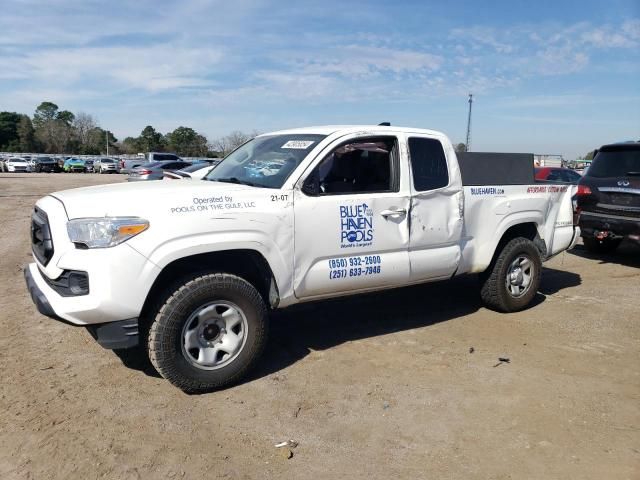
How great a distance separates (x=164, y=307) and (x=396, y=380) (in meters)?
1.86

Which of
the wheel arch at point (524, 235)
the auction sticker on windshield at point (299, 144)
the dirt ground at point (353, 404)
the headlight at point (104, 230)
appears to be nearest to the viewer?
the dirt ground at point (353, 404)

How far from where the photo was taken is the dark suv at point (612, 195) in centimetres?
826

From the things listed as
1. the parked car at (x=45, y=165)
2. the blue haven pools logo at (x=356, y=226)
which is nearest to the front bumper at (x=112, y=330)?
the blue haven pools logo at (x=356, y=226)

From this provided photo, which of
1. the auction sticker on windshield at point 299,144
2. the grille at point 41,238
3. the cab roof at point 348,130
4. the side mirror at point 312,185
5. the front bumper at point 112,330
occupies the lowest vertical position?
the front bumper at point 112,330

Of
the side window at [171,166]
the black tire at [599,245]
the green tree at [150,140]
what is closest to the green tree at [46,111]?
the green tree at [150,140]

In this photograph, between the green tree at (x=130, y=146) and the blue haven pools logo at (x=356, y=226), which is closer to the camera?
the blue haven pools logo at (x=356, y=226)

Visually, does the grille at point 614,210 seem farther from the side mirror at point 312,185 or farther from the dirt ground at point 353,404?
the side mirror at point 312,185

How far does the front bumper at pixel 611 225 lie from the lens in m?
8.18

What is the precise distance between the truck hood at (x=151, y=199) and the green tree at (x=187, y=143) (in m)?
78.9

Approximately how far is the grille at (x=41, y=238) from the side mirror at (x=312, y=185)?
6.08ft

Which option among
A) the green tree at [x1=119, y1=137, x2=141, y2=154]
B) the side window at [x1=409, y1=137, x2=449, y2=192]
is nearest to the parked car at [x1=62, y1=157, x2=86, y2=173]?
the green tree at [x1=119, y1=137, x2=141, y2=154]

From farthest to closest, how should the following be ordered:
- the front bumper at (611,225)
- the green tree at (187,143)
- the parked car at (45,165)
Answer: the green tree at (187,143), the parked car at (45,165), the front bumper at (611,225)

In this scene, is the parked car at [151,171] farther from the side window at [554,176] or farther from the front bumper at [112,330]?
the front bumper at [112,330]

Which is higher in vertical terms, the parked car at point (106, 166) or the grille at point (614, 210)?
the parked car at point (106, 166)
